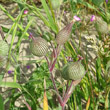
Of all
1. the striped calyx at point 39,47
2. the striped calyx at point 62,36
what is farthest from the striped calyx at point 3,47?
the striped calyx at point 62,36

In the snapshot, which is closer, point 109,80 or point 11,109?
point 11,109

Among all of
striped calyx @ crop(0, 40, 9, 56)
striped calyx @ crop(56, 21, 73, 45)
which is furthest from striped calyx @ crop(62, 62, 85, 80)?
striped calyx @ crop(0, 40, 9, 56)

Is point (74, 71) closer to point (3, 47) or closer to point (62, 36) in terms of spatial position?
point (62, 36)

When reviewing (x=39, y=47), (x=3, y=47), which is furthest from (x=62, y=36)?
(x=3, y=47)

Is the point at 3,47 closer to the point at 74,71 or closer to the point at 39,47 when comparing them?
the point at 39,47

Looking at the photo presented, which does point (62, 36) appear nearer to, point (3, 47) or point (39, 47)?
point (39, 47)

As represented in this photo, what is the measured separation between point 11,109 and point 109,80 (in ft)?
2.22

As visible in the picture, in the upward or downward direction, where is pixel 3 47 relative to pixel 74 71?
upward

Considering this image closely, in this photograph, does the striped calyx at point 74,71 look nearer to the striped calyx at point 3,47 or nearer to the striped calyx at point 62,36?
the striped calyx at point 62,36

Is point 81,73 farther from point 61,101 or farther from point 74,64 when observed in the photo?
point 61,101

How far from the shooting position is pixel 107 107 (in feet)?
3.87

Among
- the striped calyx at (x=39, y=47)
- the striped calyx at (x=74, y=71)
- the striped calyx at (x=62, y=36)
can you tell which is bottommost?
the striped calyx at (x=74, y=71)

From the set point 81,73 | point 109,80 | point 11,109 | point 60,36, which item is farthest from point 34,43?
point 109,80

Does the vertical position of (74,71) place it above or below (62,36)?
below
